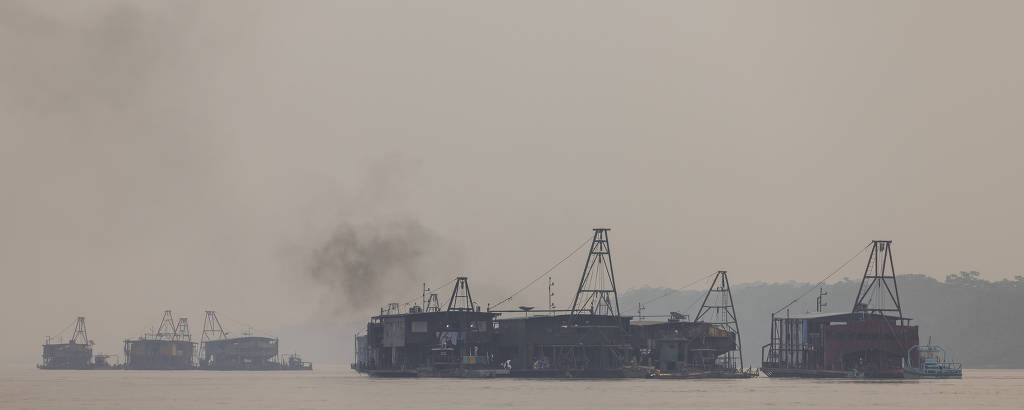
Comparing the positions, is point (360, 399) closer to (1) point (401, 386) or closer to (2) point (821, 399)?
(1) point (401, 386)

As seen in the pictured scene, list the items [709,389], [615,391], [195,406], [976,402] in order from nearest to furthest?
1. [195,406]
2. [976,402]
3. [615,391]
4. [709,389]

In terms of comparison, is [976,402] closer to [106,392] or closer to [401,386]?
[401,386]

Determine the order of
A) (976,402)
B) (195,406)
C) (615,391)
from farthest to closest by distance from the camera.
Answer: (615,391), (976,402), (195,406)

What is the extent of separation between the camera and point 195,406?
138m

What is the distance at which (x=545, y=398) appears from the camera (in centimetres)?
14500

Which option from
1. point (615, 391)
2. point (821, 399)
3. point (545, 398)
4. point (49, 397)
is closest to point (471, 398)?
point (545, 398)

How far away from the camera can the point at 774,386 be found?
7215 inches

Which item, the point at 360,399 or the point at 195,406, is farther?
the point at 360,399

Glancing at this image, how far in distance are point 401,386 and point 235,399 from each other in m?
31.1

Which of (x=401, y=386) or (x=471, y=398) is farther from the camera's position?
(x=401, y=386)

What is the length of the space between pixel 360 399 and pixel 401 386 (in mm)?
30046

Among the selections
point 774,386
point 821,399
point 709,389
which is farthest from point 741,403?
point 774,386

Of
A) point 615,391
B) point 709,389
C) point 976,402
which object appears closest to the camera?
point 976,402

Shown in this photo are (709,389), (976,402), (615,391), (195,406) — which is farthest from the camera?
(709,389)
